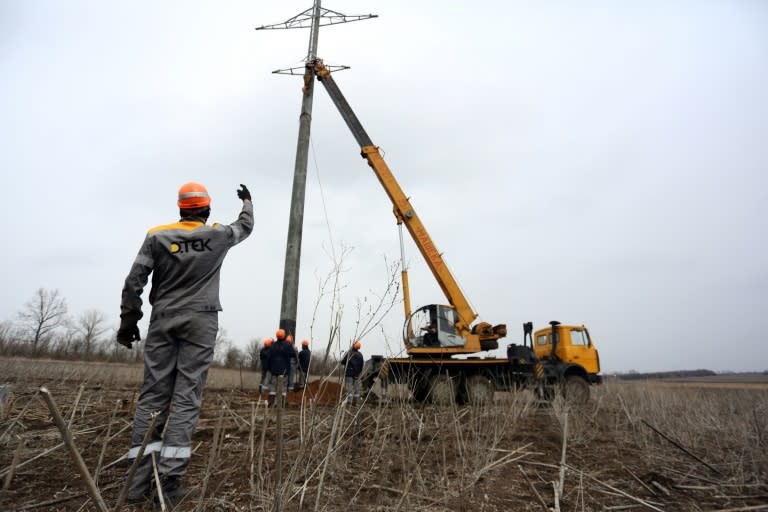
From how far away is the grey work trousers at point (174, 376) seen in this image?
251 cm

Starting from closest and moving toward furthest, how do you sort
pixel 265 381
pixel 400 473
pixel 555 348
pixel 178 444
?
pixel 178 444
pixel 400 473
pixel 265 381
pixel 555 348

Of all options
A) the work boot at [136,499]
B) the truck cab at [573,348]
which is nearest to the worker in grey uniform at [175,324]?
the work boot at [136,499]

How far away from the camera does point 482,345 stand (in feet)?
35.8

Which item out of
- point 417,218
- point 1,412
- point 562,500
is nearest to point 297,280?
point 417,218

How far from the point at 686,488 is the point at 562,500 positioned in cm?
130

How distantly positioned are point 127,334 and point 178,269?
1.74 feet

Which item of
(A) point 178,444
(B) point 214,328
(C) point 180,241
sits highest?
(C) point 180,241

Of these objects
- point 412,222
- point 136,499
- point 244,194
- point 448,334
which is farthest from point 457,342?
point 136,499

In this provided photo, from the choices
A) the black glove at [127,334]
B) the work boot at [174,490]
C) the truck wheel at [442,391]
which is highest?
the black glove at [127,334]

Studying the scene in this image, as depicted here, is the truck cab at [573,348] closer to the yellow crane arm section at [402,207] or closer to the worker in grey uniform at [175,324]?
the yellow crane arm section at [402,207]

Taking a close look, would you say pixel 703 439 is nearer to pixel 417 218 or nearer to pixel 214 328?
pixel 214 328

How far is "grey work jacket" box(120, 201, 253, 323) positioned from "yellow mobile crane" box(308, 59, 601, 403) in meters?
7.13

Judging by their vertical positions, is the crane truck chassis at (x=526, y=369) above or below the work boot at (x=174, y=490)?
above

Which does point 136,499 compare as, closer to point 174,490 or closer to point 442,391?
point 174,490
